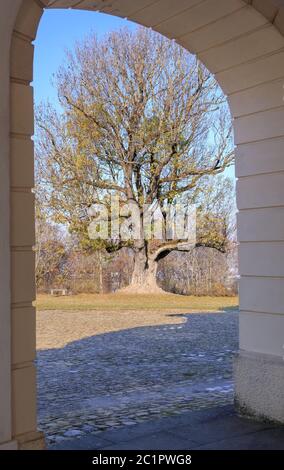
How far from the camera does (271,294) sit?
4926 millimetres

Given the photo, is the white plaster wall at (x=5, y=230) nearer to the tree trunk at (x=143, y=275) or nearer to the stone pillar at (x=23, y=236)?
the stone pillar at (x=23, y=236)

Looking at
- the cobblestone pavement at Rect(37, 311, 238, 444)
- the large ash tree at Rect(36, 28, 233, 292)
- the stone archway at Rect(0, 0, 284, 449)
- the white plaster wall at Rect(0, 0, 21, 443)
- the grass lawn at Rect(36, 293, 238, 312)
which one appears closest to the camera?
the white plaster wall at Rect(0, 0, 21, 443)

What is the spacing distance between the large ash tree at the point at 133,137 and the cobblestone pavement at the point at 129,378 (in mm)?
12681

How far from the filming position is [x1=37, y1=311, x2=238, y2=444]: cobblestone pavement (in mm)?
5395

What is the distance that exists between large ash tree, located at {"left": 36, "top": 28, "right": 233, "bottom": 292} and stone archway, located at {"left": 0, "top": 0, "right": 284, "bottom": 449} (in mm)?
19292

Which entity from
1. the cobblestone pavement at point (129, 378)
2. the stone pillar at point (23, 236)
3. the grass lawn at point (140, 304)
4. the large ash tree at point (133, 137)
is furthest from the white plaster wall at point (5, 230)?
the large ash tree at point (133, 137)

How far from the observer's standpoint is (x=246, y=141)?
5152 millimetres

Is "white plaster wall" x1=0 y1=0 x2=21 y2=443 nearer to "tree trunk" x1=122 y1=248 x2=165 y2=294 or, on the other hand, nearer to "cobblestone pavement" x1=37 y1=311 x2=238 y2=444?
"cobblestone pavement" x1=37 y1=311 x2=238 y2=444

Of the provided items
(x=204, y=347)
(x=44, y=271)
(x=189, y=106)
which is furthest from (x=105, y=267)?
(x=204, y=347)

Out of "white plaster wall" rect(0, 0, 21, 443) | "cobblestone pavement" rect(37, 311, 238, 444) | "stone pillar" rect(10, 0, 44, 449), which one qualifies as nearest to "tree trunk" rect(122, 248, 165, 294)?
"cobblestone pavement" rect(37, 311, 238, 444)

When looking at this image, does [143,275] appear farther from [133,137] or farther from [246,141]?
[246,141]

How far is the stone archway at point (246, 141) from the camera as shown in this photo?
11.6ft

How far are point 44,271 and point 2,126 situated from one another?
24448mm

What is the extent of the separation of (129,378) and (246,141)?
12.4 ft
